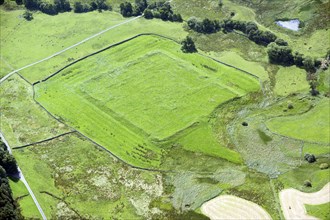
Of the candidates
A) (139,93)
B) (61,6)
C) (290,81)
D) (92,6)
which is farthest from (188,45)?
(61,6)

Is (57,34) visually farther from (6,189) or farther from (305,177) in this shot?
(305,177)

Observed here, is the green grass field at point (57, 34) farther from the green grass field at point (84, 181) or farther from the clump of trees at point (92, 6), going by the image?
the green grass field at point (84, 181)

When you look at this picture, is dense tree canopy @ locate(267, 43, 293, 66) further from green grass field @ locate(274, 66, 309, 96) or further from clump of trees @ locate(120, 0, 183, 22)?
clump of trees @ locate(120, 0, 183, 22)

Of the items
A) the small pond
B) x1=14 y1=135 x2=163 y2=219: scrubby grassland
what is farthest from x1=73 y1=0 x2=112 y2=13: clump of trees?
x1=14 y1=135 x2=163 y2=219: scrubby grassland

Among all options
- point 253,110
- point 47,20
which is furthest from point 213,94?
point 47,20

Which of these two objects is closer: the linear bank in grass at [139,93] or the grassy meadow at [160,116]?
the grassy meadow at [160,116]

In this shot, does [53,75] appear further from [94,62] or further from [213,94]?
[213,94]

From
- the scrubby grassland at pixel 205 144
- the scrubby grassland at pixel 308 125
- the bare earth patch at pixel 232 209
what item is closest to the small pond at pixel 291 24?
the scrubby grassland at pixel 308 125
